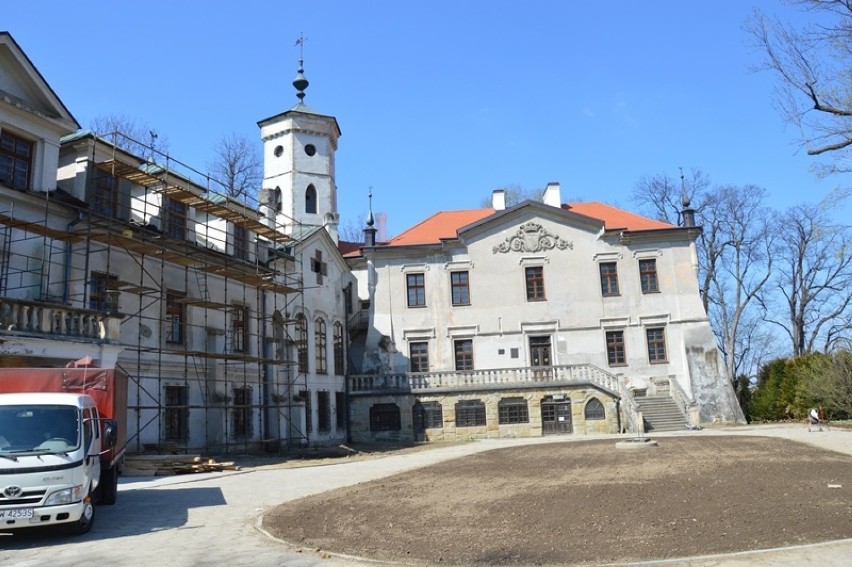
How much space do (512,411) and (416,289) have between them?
8.41 metres

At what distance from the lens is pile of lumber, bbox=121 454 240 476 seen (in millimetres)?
18703

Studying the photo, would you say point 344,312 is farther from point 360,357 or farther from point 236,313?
point 236,313

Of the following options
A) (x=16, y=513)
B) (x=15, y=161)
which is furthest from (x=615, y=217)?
(x=16, y=513)

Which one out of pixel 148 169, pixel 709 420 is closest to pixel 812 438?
pixel 709 420

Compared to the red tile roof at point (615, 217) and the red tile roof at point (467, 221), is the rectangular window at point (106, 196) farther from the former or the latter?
the red tile roof at point (615, 217)

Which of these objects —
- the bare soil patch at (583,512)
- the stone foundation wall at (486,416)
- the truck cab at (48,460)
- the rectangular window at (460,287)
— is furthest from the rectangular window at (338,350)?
the truck cab at (48,460)

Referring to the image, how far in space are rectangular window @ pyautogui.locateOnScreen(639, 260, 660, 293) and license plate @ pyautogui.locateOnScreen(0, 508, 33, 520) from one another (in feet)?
105

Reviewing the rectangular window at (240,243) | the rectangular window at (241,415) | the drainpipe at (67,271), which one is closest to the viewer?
the drainpipe at (67,271)

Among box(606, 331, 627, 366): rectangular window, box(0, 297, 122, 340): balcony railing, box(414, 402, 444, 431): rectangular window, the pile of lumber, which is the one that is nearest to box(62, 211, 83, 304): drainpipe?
box(0, 297, 122, 340): balcony railing

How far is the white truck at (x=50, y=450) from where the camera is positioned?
8.93m

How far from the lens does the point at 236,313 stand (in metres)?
26.6

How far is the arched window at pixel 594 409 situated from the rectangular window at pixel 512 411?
9.23 feet

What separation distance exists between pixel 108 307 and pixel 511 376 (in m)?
19.1

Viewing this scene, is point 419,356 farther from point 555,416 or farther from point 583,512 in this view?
point 583,512
